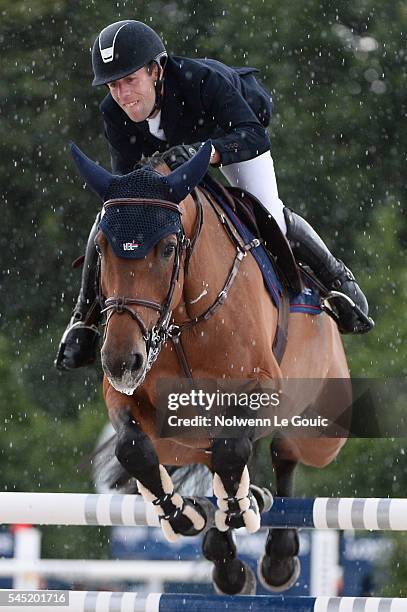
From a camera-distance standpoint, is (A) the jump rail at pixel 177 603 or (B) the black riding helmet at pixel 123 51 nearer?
(A) the jump rail at pixel 177 603

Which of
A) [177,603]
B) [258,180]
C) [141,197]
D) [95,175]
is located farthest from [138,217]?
[177,603]

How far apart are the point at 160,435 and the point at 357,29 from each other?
328 inches

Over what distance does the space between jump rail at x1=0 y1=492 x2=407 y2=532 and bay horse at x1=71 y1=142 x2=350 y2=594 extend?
12cm

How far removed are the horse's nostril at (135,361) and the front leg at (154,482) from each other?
529 mm

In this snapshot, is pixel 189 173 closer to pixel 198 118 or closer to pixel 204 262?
pixel 204 262

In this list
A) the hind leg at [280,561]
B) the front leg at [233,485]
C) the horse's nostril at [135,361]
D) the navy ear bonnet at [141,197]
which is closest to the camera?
the horse's nostril at [135,361]

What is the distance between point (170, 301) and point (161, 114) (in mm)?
930

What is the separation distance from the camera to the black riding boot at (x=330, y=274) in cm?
539

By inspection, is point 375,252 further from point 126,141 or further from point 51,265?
point 126,141

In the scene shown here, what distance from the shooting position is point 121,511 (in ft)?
15.9

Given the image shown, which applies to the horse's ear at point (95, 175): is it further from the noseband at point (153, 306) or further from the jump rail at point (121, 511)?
the jump rail at point (121, 511)

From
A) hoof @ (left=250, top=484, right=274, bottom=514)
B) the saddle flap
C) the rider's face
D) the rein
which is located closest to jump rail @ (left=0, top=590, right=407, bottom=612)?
hoof @ (left=250, top=484, right=274, bottom=514)

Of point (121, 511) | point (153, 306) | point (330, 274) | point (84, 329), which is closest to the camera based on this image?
point (153, 306)

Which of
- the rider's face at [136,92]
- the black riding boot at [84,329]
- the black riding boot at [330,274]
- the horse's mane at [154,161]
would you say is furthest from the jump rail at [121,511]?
the rider's face at [136,92]
